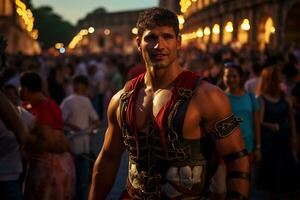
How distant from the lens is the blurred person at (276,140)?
8797mm

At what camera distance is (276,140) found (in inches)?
356

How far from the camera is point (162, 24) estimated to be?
Answer: 4117 mm

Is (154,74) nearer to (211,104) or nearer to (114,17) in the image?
(211,104)

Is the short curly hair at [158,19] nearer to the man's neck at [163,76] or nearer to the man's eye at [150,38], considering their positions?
the man's eye at [150,38]

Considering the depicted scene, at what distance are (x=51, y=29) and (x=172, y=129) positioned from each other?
6161 inches

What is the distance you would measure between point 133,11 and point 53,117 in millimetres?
131696

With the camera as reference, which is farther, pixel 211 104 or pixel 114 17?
pixel 114 17

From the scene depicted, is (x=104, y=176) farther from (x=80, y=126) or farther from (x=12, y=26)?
(x=12, y=26)

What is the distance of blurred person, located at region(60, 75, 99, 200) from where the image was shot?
888 centimetres

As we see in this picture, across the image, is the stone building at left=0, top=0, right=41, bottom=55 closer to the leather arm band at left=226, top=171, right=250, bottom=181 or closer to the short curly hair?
the short curly hair

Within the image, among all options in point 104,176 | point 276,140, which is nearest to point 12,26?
point 276,140

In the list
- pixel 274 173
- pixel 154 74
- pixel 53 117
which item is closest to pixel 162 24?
pixel 154 74

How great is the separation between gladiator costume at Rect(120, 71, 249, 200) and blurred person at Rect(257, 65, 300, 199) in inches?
187

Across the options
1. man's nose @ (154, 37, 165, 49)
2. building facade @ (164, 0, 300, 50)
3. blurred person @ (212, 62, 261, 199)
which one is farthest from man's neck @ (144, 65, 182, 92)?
building facade @ (164, 0, 300, 50)
